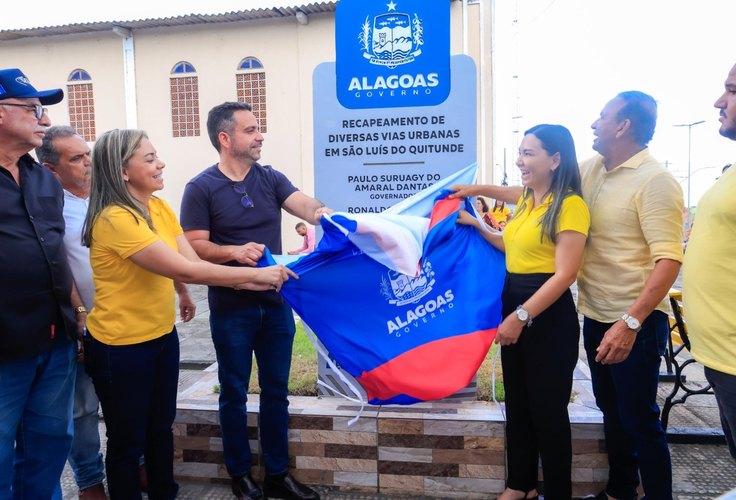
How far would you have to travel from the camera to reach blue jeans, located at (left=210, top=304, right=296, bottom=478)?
2.70 metres

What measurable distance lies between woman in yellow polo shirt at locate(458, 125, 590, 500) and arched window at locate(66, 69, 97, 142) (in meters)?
14.7

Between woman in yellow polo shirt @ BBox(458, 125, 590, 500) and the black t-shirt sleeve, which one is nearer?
woman in yellow polo shirt @ BBox(458, 125, 590, 500)

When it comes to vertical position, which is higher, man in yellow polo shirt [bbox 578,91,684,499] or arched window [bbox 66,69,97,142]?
arched window [bbox 66,69,97,142]

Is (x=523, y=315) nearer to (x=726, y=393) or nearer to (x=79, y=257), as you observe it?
(x=726, y=393)

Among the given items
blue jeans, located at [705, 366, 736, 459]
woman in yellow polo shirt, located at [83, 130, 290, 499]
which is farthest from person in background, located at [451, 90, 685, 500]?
woman in yellow polo shirt, located at [83, 130, 290, 499]

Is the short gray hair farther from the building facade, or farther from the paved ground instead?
the building facade

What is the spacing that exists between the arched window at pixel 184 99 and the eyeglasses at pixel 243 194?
1191cm

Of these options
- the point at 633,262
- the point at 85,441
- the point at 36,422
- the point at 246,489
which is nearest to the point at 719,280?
the point at 633,262

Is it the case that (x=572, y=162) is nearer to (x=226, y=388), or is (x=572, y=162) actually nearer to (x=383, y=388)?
(x=383, y=388)

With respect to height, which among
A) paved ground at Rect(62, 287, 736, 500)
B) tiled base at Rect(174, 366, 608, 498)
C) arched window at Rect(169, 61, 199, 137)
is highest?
arched window at Rect(169, 61, 199, 137)

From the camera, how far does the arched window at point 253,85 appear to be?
44.3 feet

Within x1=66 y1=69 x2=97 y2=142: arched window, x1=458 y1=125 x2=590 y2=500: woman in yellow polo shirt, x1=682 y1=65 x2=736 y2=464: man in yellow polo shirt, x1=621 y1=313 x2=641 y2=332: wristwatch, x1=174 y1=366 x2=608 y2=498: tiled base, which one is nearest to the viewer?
x1=682 y1=65 x2=736 y2=464: man in yellow polo shirt

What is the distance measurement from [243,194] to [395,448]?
1.55 metres

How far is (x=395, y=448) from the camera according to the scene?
9.23ft
